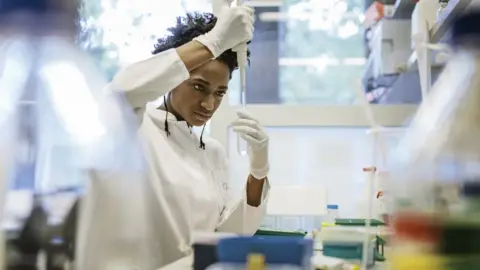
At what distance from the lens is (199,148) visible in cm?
163

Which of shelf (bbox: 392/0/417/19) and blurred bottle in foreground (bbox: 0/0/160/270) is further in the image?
shelf (bbox: 392/0/417/19)

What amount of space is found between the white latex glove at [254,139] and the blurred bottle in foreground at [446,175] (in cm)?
96

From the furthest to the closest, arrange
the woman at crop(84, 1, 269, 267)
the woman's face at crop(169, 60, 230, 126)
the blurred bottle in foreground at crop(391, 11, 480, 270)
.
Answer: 1. the woman's face at crop(169, 60, 230, 126)
2. the woman at crop(84, 1, 269, 267)
3. the blurred bottle in foreground at crop(391, 11, 480, 270)

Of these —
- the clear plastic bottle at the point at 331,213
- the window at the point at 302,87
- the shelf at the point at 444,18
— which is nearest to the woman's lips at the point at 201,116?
the shelf at the point at 444,18

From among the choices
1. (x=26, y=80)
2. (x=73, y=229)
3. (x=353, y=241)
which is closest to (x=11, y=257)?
(x=73, y=229)

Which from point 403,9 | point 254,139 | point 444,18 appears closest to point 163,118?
point 254,139

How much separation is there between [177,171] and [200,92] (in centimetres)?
23

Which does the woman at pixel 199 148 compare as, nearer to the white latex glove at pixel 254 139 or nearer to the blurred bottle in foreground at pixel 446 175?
the white latex glove at pixel 254 139

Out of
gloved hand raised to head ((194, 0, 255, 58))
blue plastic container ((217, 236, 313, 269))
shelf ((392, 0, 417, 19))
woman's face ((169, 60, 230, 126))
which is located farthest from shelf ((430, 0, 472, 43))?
blue plastic container ((217, 236, 313, 269))

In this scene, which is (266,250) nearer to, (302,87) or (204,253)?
(204,253)

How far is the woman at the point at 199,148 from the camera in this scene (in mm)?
1234

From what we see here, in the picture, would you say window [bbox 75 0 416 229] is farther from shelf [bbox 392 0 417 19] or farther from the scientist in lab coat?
the scientist in lab coat

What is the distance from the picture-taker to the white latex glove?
4.88 ft

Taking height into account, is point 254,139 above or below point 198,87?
below
